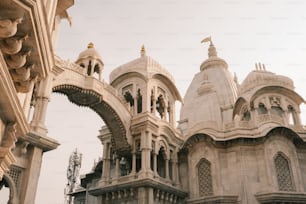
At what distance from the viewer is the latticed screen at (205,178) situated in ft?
70.0

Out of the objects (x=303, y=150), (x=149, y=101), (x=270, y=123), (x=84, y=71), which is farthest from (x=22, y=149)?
(x=303, y=150)

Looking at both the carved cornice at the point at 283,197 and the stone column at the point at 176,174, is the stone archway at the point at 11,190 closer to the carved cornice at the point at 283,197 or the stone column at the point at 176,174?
the stone column at the point at 176,174

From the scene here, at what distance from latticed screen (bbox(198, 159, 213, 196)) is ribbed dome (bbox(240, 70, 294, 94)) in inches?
276

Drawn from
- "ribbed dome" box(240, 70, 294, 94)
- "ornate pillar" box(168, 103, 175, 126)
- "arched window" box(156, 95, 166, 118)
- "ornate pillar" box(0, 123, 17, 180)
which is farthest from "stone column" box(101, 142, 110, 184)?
"ornate pillar" box(0, 123, 17, 180)

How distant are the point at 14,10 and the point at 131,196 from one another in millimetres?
17228

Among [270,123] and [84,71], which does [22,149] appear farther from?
[270,123]

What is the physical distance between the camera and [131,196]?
63.9ft

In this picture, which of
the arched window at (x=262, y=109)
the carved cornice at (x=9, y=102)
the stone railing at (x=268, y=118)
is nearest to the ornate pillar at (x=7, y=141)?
the carved cornice at (x=9, y=102)

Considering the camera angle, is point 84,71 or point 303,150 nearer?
point 84,71

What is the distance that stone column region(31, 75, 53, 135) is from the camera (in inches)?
555

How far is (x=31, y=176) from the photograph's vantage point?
13.0 m

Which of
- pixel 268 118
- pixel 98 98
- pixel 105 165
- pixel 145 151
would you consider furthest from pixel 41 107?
pixel 268 118

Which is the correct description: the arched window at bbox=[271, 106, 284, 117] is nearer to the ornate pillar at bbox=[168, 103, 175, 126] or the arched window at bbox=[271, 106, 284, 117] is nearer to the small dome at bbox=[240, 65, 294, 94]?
the small dome at bbox=[240, 65, 294, 94]

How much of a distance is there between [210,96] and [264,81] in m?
7.84
